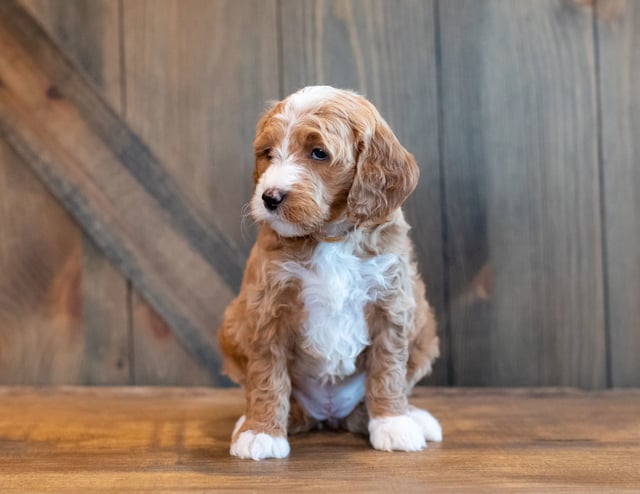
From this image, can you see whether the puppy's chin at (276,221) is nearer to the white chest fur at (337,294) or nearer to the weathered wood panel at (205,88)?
the white chest fur at (337,294)

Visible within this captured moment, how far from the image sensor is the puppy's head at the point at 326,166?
4.52ft

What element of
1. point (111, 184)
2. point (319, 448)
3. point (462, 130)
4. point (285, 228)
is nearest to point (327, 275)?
point (285, 228)

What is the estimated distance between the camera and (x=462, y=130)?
6.82 feet

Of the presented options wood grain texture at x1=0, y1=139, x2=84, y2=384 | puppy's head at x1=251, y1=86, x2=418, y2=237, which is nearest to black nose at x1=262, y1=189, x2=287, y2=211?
puppy's head at x1=251, y1=86, x2=418, y2=237

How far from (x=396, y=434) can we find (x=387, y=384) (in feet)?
0.34

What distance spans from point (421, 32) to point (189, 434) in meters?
1.24

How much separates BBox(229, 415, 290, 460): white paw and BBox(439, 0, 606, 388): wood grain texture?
2.57 ft

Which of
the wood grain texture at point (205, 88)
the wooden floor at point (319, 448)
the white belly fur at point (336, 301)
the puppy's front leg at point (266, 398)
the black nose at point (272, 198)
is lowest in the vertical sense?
the wooden floor at point (319, 448)

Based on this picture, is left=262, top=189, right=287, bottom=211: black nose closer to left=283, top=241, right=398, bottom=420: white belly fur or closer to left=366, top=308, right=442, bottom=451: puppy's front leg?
left=283, top=241, right=398, bottom=420: white belly fur

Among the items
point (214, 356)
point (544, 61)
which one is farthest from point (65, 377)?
point (544, 61)

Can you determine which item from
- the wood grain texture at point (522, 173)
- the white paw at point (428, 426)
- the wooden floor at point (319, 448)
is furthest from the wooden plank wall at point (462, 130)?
the white paw at point (428, 426)

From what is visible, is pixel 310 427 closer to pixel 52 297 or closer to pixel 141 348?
pixel 141 348

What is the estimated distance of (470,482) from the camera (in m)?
1.30

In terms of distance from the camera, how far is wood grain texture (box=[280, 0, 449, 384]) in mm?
2078
